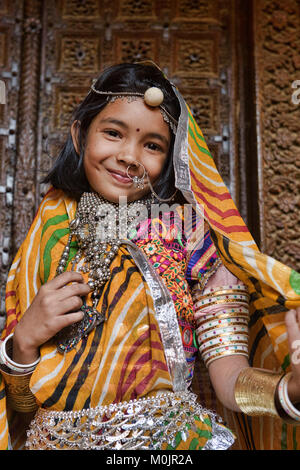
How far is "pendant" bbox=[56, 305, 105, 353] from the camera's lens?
1.20 m

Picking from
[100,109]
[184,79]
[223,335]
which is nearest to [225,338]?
[223,335]

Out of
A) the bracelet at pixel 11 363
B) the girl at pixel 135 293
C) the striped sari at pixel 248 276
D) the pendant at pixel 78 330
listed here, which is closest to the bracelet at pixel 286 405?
the girl at pixel 135 293

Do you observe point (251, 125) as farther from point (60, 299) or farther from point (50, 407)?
point (50, 407)

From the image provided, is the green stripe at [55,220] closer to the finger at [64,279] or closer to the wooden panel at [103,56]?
the finger at [64,279]

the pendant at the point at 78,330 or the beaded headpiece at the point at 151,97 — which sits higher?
the beaded headpiece at the point at 151,97

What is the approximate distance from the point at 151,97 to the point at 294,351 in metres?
0.74

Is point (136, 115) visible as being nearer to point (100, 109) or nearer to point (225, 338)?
point (100, 109)

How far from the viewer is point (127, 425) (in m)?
1.08

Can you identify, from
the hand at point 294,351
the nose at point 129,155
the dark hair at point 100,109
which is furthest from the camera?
the dark hair at point 100,109

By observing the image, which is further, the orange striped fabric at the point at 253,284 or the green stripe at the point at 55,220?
the green stripe at the point at 55,220

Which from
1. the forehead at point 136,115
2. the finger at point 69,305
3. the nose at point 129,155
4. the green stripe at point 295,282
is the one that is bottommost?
the finger at point 69,305

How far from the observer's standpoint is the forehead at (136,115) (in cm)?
136

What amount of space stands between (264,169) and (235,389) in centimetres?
99

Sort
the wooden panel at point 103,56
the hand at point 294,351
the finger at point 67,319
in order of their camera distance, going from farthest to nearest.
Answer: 1. the wooden panel at point 103,56
2. the finger at point 67,319
3. the hand at point 294,351
